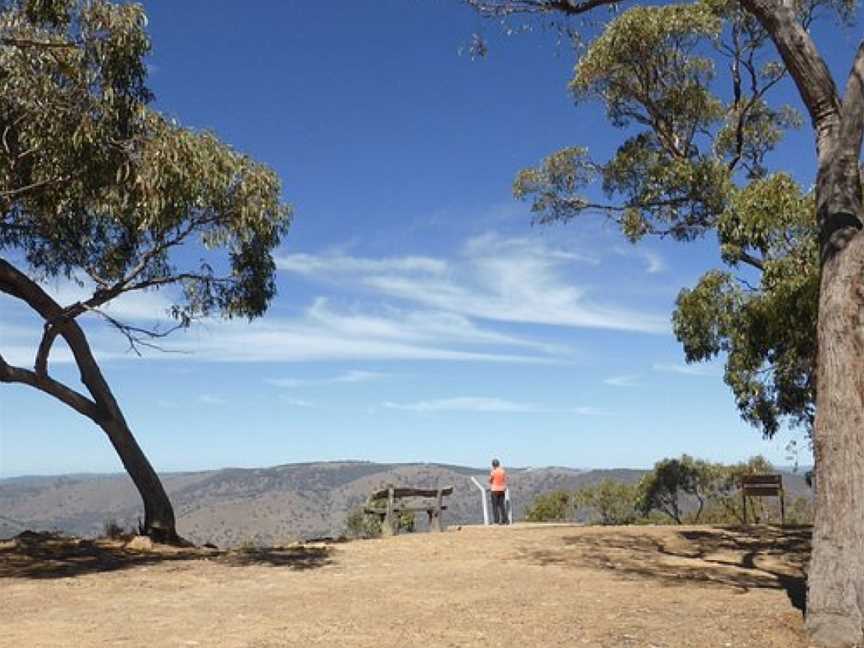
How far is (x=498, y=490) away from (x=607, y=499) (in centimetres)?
1912

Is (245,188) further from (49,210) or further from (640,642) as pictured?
(640,642)

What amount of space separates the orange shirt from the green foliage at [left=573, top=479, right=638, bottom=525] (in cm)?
1711

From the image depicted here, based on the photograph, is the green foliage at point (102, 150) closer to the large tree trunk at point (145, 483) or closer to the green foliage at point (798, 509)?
the large tree trunk at point (145, 483)

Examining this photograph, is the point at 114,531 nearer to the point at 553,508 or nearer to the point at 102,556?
the point at 102,556

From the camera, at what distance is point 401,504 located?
1744 cm

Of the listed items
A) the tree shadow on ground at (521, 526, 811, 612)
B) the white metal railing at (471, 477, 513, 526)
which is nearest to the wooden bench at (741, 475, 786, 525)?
the tree shadow on ground at (521, 526, 811, 612)

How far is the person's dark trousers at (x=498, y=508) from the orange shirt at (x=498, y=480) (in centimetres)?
10

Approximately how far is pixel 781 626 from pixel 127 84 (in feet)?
34.6

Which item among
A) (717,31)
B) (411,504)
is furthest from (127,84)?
(717,31)

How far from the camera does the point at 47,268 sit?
586 inches

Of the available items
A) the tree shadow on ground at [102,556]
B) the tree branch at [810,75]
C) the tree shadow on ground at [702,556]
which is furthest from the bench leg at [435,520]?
the tree branch at [810,75]

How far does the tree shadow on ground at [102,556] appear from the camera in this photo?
11.6 metres

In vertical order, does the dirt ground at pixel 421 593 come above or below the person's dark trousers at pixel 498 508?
below

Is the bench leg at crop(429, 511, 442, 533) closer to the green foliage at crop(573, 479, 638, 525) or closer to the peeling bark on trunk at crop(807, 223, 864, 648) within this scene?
the peeling bark on trunk at crop(807, 223, 864, 648)
